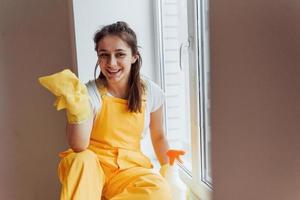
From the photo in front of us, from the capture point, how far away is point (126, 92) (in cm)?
108

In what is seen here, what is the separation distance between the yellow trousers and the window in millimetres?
173

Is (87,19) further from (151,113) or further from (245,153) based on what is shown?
(245,153)

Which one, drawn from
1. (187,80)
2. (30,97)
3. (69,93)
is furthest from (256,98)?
(30,97)

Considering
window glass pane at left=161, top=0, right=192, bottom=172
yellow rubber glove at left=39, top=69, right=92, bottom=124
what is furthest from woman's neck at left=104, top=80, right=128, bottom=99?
window glass pane at left=161, top=0, right=192, bottom=172

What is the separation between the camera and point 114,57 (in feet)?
3.36

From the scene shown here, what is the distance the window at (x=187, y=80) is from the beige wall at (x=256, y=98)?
43 cm

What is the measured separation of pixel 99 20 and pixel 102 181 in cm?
67

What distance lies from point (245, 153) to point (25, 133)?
4.02ft

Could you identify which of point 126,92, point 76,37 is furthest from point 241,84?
point 76,37

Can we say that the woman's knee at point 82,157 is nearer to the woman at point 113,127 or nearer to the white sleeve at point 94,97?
the woman at point 113,127

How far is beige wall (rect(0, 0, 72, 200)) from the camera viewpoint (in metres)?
1.39

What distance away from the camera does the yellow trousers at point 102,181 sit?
902 mm

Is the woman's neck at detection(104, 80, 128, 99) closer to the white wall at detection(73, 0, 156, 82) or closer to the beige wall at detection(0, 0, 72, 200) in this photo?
the white wall at detection(73, 0, 156, 82)

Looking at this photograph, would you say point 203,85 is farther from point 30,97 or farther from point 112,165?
point 30,97
